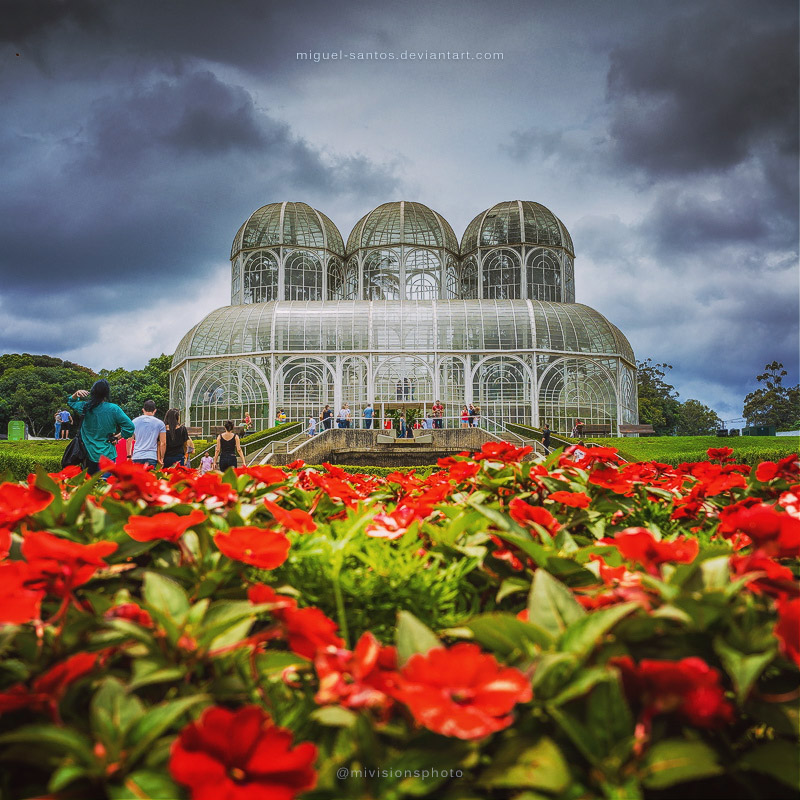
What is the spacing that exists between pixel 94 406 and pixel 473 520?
16.4 feet

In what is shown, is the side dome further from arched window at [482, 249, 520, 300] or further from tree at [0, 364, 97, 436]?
tree at [0, 364, 97, 436]

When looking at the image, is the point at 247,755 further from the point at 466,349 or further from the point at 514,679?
the point at 466,349

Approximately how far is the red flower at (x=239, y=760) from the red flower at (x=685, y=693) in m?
0.42

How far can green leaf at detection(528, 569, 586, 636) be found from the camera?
87 cm

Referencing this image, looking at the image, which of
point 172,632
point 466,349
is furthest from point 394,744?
point 466,349

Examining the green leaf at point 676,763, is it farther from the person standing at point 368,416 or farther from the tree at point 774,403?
the tree at point 774,403

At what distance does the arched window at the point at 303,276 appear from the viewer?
31531 mm

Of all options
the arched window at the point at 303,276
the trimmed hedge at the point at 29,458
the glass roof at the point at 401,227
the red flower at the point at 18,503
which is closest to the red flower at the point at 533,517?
the red flower at the point at 18,503

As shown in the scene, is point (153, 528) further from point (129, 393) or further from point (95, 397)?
point (129, 393)

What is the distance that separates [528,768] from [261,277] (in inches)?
1279

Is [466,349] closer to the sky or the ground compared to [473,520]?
closer to the sky

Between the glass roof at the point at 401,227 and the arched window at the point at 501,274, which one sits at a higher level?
the glass roof at the point at 401,227

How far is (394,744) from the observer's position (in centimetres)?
78

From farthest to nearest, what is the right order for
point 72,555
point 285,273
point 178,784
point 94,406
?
point 285,273, point 94,406, point 72,555, point 178,784
